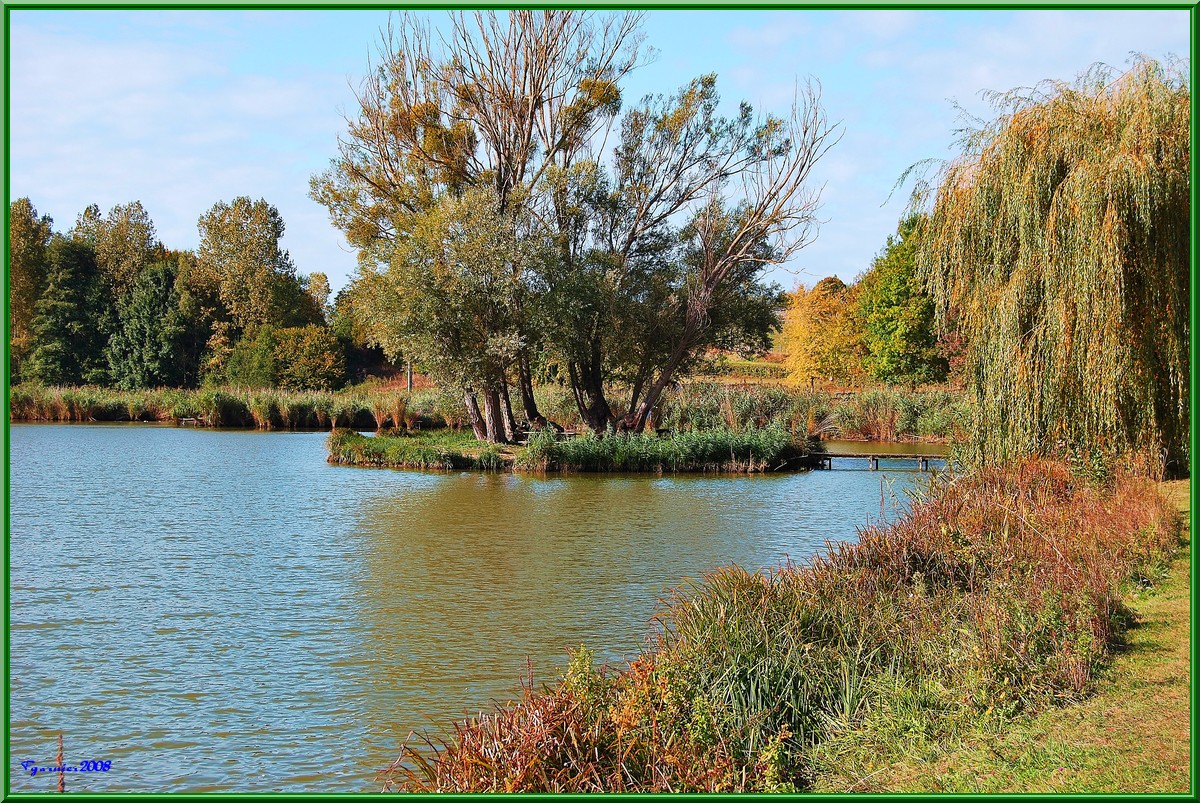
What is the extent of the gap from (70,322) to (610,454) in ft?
134

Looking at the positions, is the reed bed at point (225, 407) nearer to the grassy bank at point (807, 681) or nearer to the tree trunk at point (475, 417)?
the tree trunk at point (475, 417)

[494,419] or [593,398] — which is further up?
[593,398]

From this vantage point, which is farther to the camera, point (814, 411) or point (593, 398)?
point (814, 411)

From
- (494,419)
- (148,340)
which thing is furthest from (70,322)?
(494,419)

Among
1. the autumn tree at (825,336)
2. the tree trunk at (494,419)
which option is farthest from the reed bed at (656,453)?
the autumn tree at (825,336)

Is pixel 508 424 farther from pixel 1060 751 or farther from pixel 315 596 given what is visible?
pixel 1060 751

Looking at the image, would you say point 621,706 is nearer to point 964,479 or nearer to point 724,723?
point 724,723

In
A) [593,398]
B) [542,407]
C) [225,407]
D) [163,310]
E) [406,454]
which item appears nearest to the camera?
[406,454]

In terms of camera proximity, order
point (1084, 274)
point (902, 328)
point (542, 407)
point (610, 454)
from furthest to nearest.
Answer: point (902, 328) → point (542, 407) → point (610, 454) → point (1084, 274)

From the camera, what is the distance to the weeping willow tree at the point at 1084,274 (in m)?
12.6

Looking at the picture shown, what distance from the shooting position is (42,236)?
54.3m

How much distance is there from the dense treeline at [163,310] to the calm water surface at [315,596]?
28.0m

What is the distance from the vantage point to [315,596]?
36.3 ft

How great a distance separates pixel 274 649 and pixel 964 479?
29.4ft
